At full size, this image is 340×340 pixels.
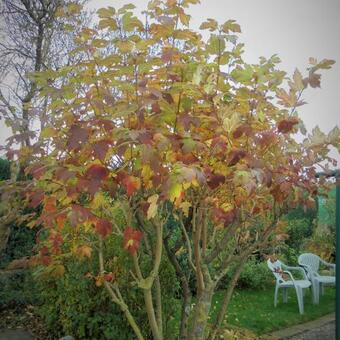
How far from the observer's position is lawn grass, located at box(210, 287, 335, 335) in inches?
166

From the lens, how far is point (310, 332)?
414 cm

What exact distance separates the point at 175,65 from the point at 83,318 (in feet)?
6.60

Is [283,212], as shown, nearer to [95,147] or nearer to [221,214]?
[221,214]

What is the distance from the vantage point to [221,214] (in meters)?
1.89

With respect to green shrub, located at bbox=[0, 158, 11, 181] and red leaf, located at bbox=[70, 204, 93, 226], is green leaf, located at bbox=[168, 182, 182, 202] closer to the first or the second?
red leaf, located at bbox=[70, 204, 93, 226]

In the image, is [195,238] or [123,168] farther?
[195,238]

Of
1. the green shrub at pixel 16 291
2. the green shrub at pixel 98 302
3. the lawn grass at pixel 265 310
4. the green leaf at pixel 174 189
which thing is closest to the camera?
the green leaf at pixel 174 189

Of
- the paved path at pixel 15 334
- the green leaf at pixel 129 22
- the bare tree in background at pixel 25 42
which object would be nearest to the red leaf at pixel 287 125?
the green leaf at pixel 129 22

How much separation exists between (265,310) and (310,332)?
704mm

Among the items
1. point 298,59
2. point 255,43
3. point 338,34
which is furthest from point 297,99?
point 338,34

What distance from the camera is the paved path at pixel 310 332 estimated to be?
396cm

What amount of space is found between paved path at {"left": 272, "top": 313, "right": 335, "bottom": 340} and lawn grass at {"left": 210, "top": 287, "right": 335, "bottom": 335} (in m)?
0.09

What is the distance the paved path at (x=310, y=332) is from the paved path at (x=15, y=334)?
2.25 meters

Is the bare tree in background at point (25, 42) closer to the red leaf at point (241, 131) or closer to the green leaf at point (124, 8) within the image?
the green leaf at point (124, 8)
